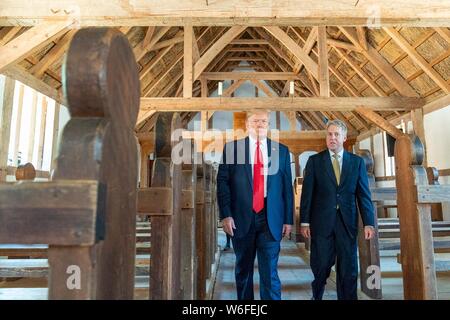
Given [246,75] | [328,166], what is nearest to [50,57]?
[246,75]

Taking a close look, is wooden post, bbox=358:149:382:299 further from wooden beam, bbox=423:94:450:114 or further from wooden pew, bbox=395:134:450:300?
wooden beam, bbox=423:94:450:114

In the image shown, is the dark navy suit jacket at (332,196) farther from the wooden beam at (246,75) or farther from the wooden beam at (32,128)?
the wooden beam at (246,75)

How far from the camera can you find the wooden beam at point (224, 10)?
3.28 meters

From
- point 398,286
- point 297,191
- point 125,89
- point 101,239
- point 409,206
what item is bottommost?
point 398,286

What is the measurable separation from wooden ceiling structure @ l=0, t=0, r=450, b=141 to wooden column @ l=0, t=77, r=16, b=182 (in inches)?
9.8

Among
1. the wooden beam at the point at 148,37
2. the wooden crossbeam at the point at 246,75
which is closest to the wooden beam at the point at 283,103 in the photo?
the wooden beam at the point at 148,37

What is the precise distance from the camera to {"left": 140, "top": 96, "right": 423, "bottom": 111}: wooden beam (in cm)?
663

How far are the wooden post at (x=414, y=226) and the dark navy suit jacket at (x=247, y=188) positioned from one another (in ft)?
1.99

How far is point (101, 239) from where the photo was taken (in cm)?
59

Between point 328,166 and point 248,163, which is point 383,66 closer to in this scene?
point 328,166

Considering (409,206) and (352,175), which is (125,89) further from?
(352,175)

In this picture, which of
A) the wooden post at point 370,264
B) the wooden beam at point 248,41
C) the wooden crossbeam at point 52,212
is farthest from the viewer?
the wooden beam at point 248,41
